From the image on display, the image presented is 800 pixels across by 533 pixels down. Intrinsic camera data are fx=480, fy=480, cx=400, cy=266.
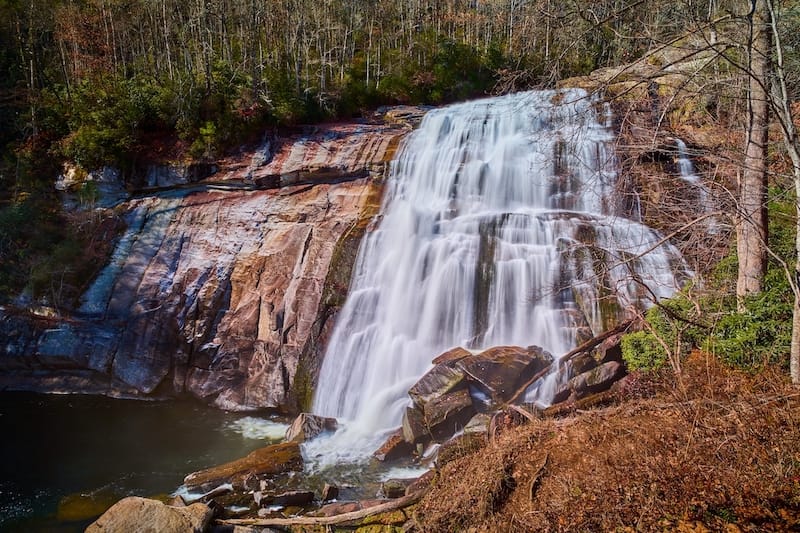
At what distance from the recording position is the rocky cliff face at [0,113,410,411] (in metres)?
14.3

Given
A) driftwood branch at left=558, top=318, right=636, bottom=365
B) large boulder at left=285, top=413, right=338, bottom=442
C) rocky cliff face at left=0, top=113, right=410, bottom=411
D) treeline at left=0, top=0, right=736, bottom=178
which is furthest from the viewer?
treeline at left=0, top=0, right=736, bottom=178

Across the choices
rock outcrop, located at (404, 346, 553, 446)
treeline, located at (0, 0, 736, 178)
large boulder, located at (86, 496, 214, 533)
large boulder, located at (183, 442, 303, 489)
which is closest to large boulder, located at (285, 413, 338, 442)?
large boulder, located at (183, 442, 303, 489)

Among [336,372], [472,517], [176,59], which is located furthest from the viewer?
[176,59]

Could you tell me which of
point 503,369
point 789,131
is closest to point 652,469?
point 789,131

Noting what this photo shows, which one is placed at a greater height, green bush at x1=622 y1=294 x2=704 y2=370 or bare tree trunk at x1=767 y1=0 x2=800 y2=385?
bare tree trunk at x1=767 y1=0 x2=800 y2=385

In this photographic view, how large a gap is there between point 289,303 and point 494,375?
23.4ft

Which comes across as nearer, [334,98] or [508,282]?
[508,282]

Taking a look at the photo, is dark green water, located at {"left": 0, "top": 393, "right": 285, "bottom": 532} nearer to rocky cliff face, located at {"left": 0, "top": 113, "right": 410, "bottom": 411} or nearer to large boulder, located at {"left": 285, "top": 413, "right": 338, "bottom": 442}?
rocky cliff face, located at {"left": 0, "top": 113, "right": 410, "bottom": 411}

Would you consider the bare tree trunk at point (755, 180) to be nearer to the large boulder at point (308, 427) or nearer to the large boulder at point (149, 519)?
the large boulder at point (149, 519)

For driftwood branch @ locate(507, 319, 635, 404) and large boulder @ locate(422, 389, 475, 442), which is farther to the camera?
large boulder @ locate(422, 389, 475, 442)

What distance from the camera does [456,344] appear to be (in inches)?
480

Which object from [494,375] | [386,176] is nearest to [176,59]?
[386,176]

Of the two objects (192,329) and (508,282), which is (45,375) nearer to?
(192,329)

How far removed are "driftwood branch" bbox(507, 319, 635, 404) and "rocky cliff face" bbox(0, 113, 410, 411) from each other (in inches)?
236
